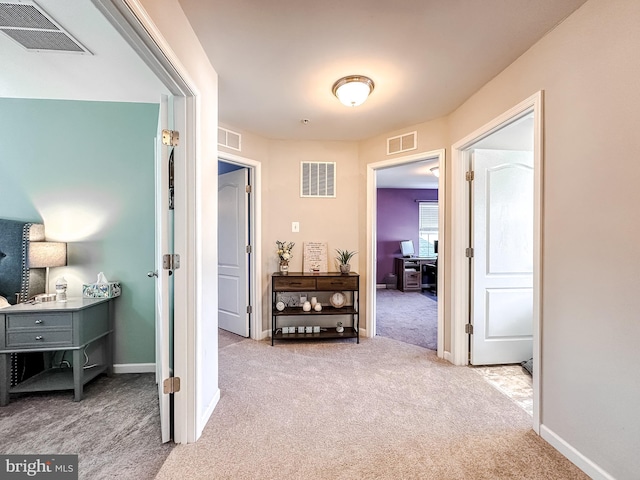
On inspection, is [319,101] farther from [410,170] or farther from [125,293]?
[410,170]

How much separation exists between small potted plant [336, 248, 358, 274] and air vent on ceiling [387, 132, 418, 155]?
4.09ft

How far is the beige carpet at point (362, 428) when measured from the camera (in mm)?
1444

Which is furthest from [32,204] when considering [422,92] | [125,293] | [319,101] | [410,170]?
[410,170]

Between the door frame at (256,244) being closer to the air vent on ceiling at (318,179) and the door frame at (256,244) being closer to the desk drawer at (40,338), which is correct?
the air vent on ceiling at (318,179)

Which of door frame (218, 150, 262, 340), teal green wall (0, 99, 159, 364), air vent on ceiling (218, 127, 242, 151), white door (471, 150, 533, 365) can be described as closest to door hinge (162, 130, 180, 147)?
teal green wall (0, 99, 159, 364)

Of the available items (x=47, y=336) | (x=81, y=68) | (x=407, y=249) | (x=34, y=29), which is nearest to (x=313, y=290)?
(x=47, y=336)

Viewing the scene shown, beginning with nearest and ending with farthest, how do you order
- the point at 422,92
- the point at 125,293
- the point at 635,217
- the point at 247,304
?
the point at 635,217 < the point at 422,92 < the point at 125,293 < the point at 247,304

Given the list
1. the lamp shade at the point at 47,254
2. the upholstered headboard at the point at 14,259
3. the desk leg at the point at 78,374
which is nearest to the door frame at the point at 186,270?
the desk leg at the point at 78,374

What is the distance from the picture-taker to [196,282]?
164 cm

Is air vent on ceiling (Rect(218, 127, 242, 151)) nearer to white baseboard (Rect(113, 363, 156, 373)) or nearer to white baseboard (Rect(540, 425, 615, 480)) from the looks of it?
white baseboard (Rect(113, 363, 156, 373))

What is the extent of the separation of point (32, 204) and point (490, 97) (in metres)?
3.72

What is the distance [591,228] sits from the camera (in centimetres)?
141

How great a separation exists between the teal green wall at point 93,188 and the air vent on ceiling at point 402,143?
2.34m

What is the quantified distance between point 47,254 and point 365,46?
2.74m
